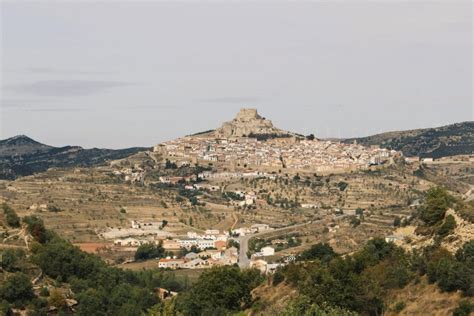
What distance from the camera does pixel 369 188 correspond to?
88938mm

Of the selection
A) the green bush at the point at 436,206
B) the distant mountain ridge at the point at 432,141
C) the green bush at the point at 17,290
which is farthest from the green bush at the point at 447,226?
the distant mountain ridge at the point at 432,141

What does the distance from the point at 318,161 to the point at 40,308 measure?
84.8m

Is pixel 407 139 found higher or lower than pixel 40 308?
higher

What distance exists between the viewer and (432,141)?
475 ft

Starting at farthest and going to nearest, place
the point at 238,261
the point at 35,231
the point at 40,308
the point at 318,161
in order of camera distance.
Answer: the point at 318,161, the point at 238,261, the point at 35,231, the point at 40,308

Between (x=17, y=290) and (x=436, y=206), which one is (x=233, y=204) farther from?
(x=17, y=290)

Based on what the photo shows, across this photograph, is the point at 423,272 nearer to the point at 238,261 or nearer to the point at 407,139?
the point at 238,261

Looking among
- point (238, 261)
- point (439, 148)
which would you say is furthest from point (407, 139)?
point (238, 261)

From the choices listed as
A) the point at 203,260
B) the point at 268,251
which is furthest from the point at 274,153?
the point at 203,260

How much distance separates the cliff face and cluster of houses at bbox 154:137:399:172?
19.7 feet

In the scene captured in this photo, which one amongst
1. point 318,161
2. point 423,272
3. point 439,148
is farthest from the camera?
point 439,148

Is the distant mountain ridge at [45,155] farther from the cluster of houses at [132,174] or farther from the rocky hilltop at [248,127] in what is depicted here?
the cluster of houses at [132,174]

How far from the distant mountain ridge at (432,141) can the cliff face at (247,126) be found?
27.5m

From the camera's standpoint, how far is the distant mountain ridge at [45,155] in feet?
467
